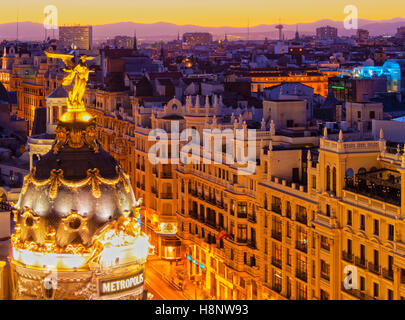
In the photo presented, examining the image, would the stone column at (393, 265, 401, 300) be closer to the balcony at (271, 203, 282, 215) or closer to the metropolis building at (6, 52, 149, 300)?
the balcony at (271, 203, 282, 215)

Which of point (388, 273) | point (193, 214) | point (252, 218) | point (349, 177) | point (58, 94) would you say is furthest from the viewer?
point (193, 214)

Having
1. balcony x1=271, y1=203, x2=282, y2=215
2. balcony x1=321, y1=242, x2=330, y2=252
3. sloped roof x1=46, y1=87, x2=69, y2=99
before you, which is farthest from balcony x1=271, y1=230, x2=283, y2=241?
sloped roof x1=46, y1=87, x2=69, y2=99

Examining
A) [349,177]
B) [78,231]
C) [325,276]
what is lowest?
[325,276]

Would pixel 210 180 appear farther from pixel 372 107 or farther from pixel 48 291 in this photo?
pixel 48 291

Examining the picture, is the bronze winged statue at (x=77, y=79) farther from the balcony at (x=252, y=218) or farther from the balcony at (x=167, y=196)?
the balcony at (x=167, y=196)

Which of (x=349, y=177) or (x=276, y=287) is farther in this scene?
(x=276, y=287)

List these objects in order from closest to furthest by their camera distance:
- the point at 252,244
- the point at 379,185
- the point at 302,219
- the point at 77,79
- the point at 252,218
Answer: the point at 77,79
the point at 379,185
the point at 302,219
the point at 252,244
the point at 252,218

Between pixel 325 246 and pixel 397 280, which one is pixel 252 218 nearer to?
pixel 325 246

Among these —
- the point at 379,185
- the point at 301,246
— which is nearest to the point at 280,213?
the point at 301,246

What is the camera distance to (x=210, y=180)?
284 feet

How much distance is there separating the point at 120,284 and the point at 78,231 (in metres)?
1.86

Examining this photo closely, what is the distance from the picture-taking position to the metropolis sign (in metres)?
24.5

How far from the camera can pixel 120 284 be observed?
24703 millimetres

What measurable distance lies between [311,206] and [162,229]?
123 feet
